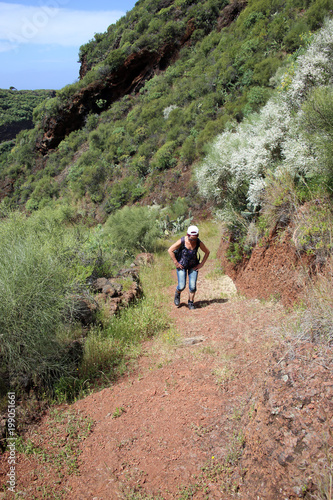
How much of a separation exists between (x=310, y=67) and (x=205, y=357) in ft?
19.7

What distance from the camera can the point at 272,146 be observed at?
19.4 ft

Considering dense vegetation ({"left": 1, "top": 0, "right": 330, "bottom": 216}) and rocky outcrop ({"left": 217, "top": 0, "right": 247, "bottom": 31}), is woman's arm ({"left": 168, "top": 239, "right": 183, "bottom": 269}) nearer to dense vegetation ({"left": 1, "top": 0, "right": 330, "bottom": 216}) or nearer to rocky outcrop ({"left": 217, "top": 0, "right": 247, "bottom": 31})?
dense vegetation ({"left": 1, "top": 0, "right": 330, "bottom": 216})

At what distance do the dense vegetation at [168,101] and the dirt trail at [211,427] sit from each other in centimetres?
1132

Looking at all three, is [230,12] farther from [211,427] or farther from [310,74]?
[211,427]

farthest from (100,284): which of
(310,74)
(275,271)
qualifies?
(310,74)

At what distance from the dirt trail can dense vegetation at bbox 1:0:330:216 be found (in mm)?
11320

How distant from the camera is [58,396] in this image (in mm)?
3410

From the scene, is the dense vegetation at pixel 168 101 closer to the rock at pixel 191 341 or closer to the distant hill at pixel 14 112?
the rock at pixel 191 341

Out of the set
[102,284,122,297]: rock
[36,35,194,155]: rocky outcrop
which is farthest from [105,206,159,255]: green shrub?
[36,35,194,155]: rocky outcrop

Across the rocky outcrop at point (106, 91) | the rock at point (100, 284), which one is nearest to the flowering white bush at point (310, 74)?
the rock at point (100, 284)

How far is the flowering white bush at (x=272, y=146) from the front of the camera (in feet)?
17.3

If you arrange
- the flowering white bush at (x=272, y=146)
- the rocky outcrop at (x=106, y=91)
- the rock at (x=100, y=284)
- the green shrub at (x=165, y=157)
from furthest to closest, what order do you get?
the rocky outcrop at (x=106, y=91) < the green shrub at (x=165, y=157) < the rock at (x=100, y=284) < the flowering white bush at (x=272, y=146)

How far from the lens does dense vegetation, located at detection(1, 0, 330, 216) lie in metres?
15.3

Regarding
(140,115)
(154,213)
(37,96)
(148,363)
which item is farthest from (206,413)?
(37,96)
